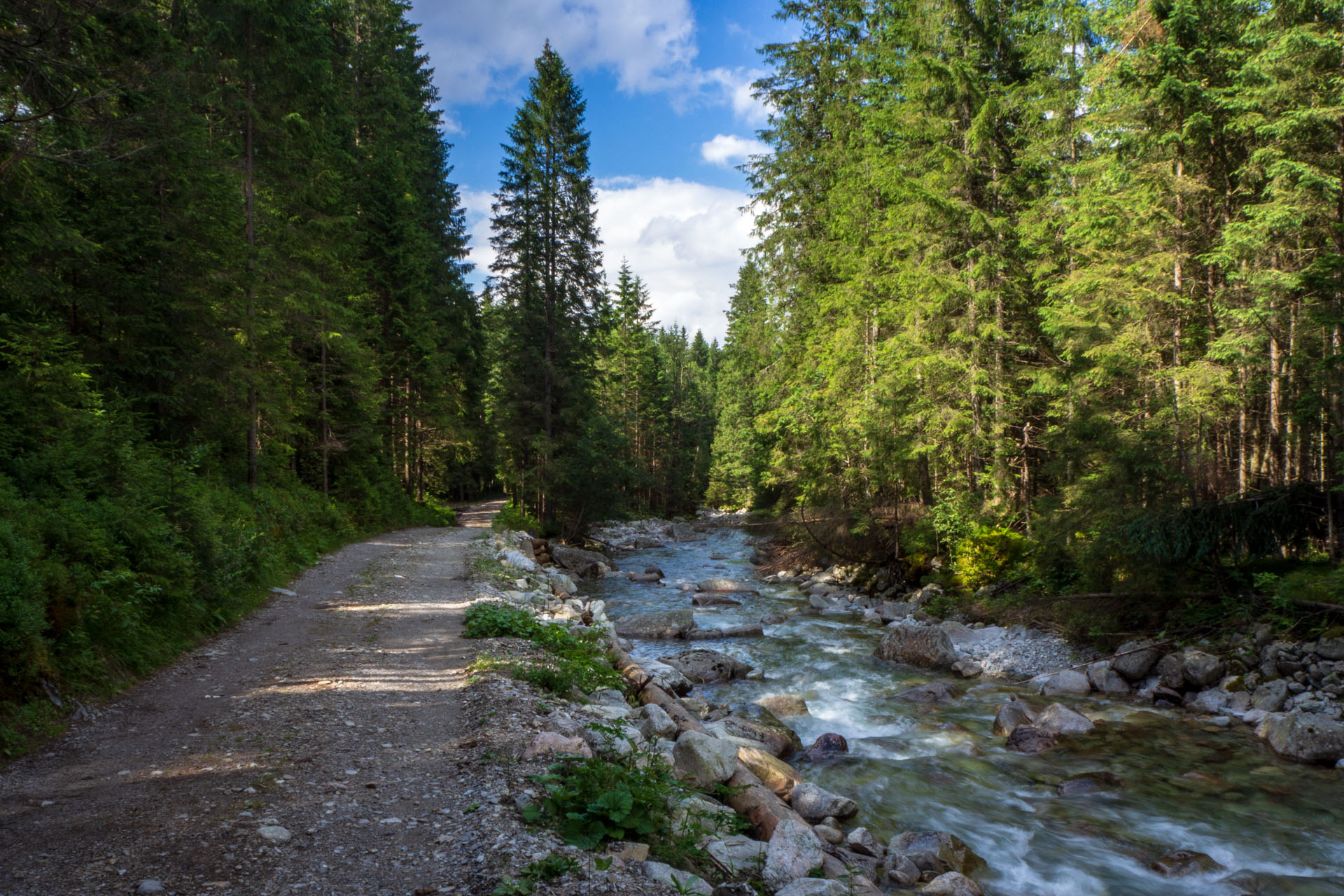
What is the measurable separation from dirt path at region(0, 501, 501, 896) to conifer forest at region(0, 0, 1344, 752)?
2.68 feet

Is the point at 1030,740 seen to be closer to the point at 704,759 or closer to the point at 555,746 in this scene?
the point at 704,759

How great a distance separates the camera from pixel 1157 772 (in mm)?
7410

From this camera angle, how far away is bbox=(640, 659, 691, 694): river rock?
9.52 meters

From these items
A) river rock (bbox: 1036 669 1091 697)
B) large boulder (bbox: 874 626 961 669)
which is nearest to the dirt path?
large boulder (bbox: 874 626 961 669)

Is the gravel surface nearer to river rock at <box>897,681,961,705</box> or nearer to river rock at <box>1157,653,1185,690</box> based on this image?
river rock at <box>897,681,961,705</box>

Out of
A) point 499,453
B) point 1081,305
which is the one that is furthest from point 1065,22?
point 499,453

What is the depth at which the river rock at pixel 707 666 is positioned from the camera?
36.0 ft

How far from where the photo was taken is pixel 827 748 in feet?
27.0

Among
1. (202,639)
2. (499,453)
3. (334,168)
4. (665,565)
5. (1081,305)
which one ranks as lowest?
(665,565)

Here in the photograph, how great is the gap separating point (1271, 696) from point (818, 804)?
653 cm

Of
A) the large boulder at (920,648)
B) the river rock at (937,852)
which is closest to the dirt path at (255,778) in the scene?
the river rock at (937,852)

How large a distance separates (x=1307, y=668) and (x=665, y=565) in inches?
765

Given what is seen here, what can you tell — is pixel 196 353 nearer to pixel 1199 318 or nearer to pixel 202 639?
pixel 202 639

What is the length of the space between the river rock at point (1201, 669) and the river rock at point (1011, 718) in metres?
2.40
